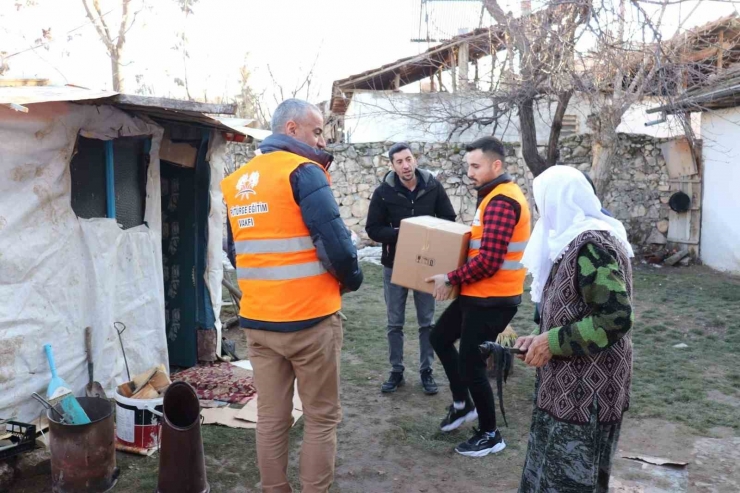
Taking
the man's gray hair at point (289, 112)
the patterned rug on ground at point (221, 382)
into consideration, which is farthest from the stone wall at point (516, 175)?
the man's gray hair at point (289, 112)

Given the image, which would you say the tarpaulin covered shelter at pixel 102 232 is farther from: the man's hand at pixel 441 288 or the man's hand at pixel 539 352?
the man's hand at pixel 539 352

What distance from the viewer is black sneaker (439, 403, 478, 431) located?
14.3ft

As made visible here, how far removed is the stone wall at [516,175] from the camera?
41.7ft

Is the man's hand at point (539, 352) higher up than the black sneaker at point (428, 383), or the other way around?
the man's hand at point (539, 352)

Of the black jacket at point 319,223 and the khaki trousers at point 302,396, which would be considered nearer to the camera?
the black jacket at point 319,223

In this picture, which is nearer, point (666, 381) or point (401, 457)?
point (401, 457)

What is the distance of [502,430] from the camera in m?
4.41

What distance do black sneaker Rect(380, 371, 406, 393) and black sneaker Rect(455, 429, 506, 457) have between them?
122 centimetres

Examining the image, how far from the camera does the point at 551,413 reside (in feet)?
8.14

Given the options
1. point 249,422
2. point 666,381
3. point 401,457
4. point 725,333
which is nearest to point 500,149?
point 401,457

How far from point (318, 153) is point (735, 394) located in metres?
4.18

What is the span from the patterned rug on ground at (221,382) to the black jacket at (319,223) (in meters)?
2.32

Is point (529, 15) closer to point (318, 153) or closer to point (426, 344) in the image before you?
point (426, 344)

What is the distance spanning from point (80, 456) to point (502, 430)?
8.79 feet
